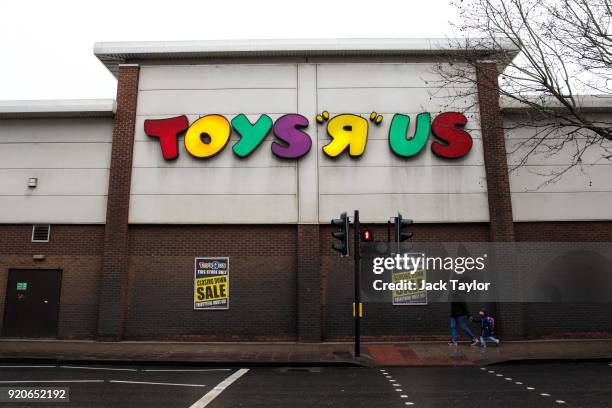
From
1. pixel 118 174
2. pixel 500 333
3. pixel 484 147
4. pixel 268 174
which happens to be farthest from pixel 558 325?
pixel 118 174

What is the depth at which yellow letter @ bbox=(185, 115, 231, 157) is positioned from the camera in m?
16.8

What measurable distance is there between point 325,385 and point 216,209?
8.26m

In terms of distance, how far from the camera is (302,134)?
16688 millimetres

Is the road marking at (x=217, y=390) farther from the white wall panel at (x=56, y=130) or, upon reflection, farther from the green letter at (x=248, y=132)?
the white wall panel at (x=56, y=130)

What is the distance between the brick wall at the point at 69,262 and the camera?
648 inches

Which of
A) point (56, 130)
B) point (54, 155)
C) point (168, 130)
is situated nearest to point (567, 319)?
point (168, 130)

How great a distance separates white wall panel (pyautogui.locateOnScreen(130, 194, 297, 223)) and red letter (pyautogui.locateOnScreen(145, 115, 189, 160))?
5.30ft

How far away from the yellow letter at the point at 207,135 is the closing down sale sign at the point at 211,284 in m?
3.68

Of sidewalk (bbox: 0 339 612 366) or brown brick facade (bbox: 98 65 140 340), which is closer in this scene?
sidewalk (bbox: 0 339 612 366)

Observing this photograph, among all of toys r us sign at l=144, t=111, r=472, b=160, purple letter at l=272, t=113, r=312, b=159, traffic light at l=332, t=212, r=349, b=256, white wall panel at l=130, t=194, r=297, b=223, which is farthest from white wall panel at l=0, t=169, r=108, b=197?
traffic light at l=332, t=212, r=349, b=256

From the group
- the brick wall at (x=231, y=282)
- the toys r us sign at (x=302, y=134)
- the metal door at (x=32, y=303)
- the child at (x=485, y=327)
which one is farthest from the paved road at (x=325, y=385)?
the toys r us sign at (x=302, y=134)

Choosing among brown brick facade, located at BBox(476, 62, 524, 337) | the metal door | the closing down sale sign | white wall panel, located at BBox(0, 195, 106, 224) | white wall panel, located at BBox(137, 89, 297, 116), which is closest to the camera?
brown brick facade, located at BBox(476, 62, 524, 337)

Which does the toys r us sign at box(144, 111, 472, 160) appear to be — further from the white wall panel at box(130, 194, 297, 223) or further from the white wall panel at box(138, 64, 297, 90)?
the white wall panel at box(130, 194, 297, 223)

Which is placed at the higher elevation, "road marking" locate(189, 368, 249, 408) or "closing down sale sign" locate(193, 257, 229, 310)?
"closing down sale sign" locate(193, 257, 229, 310)
